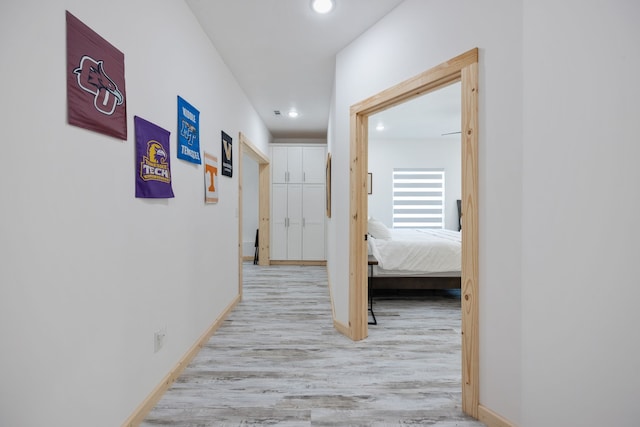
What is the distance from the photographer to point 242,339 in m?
2.69

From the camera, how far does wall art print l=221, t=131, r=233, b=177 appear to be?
3.13 metres

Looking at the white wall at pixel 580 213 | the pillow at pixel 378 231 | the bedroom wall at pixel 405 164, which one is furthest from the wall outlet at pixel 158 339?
the bedroom wall at pixel 405 164

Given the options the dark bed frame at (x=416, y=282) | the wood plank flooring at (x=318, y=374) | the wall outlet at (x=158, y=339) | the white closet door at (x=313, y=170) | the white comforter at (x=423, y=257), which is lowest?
the wood plank flooring at (x=318, y=374)

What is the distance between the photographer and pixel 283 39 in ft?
8.91

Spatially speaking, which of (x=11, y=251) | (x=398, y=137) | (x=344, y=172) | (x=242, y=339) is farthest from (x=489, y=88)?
(x=398, y=137)

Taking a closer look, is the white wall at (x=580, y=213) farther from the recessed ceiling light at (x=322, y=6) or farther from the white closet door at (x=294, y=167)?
the white closet door at (x=294, y=167)

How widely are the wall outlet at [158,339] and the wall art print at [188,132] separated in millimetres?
1170

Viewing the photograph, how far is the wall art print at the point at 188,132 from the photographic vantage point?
7.00 feet

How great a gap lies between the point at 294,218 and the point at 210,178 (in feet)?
11.4

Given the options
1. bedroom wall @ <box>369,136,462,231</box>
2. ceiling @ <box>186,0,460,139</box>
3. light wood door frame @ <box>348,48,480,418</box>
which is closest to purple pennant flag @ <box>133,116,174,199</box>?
ceiling @ <box>186,0,460,139</box>

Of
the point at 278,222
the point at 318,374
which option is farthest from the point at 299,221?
the point at 318,374

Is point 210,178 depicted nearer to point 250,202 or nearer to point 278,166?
point 278,166

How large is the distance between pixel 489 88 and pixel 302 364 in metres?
2.19

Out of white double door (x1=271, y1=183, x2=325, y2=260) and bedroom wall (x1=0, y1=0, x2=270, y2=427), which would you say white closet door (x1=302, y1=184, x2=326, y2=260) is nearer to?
white double door (x1=271, y1=183, x2=325, y2=260)
